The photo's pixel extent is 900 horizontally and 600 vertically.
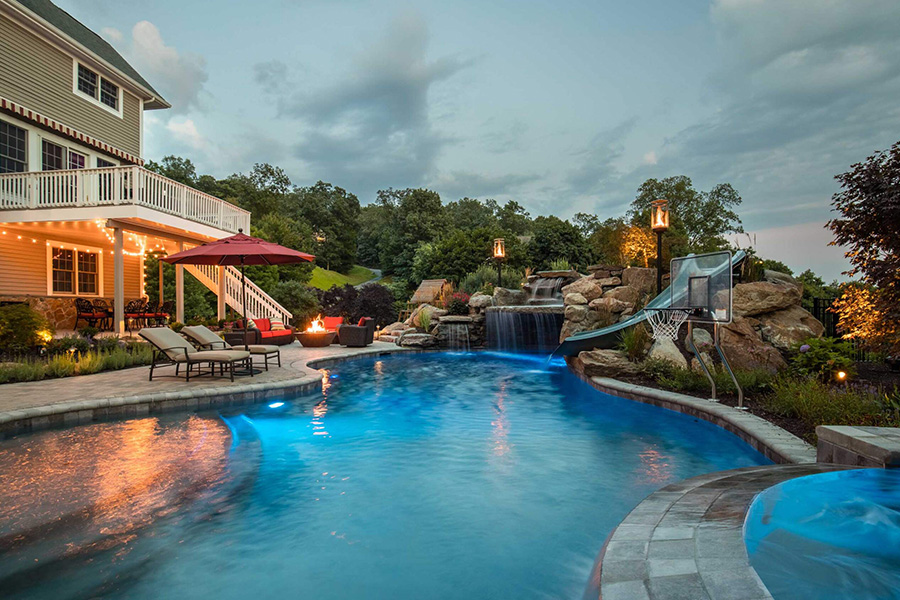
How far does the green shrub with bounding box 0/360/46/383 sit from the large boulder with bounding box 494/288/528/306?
11.3 m

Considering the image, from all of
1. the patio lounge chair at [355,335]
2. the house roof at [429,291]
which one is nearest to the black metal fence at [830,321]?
the patio lounge chair at [355,335]

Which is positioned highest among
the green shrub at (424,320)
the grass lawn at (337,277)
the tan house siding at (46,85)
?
the tan house siding at (46,85)

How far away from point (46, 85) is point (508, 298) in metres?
14.0

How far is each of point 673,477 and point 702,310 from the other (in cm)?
302

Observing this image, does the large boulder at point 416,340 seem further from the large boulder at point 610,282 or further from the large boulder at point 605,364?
the large boulder at point 605,364

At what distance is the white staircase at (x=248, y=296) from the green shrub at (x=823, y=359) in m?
13.1

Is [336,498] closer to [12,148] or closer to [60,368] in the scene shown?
[60,368]

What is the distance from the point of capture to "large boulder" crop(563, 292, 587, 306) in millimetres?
12445

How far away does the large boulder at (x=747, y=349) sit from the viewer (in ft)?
21.7

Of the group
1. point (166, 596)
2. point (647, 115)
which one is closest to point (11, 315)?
point (166, 596)

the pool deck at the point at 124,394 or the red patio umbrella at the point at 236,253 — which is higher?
the red patio umbrella at the point at 236,253

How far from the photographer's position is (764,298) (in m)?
7.51

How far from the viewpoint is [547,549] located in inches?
120

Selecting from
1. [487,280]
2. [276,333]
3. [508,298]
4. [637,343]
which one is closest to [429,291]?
[487,280]
